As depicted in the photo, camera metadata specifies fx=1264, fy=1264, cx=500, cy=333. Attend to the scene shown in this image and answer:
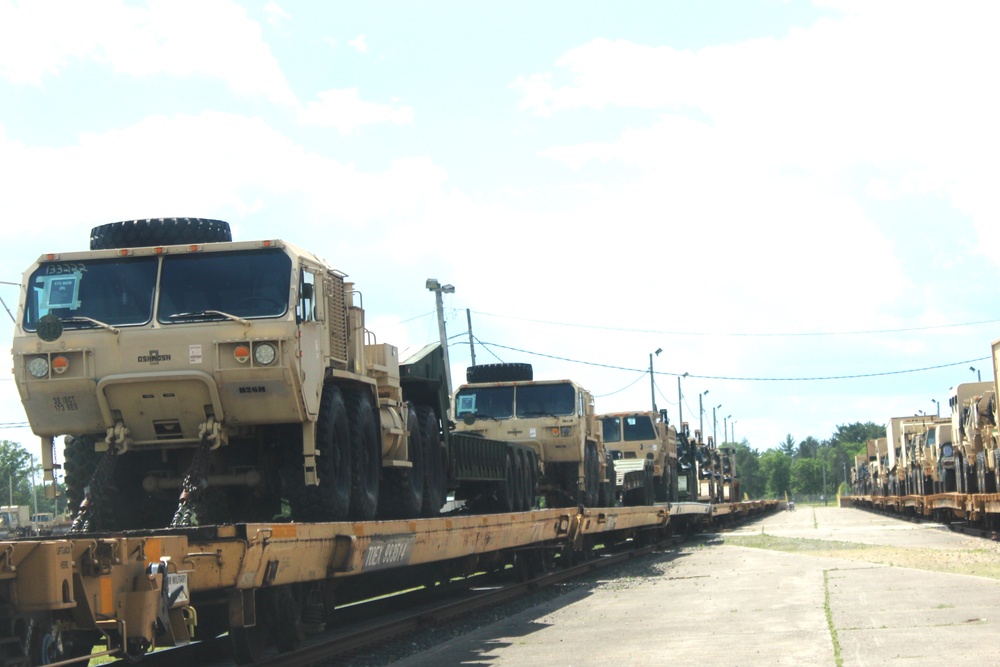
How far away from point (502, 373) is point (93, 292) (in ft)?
40.8

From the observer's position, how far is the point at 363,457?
1079 cm

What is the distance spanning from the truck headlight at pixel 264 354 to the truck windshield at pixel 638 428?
22911 mm

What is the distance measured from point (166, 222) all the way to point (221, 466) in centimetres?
205

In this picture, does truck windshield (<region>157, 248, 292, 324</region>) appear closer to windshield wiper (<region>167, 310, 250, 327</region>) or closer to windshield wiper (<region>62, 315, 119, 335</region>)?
windshield wiper (<region>167, 310, 250, 327</region>)

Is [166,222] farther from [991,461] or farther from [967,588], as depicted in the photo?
[991,461]

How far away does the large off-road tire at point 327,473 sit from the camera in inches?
376

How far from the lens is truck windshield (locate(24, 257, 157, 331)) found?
9320 millimetres

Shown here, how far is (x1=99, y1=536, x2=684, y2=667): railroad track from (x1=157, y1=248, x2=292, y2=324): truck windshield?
A: 2.50 metres

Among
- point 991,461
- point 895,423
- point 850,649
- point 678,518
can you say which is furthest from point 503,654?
point 895,423

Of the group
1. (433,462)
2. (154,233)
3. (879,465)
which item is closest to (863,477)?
(879,465)

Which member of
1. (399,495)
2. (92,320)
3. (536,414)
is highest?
(92,320)

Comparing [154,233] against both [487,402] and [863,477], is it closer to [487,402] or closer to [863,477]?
[487,402]

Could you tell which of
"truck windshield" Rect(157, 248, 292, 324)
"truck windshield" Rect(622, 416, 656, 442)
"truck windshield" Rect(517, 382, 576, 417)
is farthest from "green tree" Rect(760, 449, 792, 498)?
"truck windshield" Rect(157, 248, 292, 324)

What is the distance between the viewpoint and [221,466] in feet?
31.9
